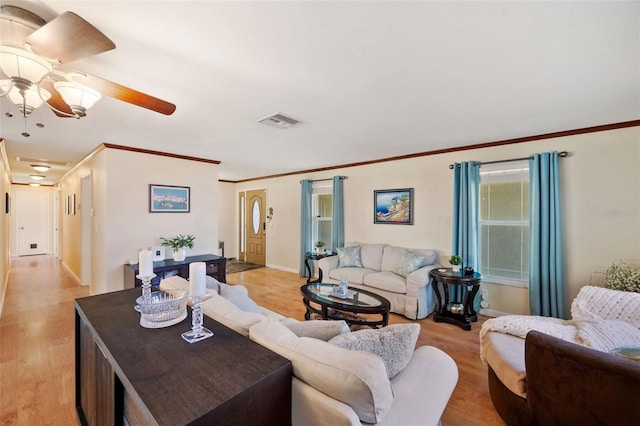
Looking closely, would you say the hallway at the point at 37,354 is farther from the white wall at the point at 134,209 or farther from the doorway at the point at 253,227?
the doorway at the point at 253,227

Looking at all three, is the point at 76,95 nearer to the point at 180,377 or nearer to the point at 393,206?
the point at 180,377

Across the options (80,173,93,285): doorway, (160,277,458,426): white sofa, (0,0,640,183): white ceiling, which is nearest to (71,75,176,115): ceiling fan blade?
(0,0,640,183): white ceiling

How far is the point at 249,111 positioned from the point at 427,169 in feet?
9.74

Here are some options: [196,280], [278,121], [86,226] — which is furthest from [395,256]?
[86,226]

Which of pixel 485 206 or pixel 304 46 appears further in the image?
pixel 485 206

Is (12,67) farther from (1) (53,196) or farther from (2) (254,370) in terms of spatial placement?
(1) (53,196)

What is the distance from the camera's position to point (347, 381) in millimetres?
980

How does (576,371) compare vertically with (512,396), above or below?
above

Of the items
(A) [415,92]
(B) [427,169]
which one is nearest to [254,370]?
(A) [415,92]

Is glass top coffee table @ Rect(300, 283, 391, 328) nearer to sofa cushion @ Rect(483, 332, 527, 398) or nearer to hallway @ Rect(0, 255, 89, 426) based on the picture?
sofa cushion @ Rect(483, 332, 527, 398)

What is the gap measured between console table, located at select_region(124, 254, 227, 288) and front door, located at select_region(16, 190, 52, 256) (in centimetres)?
788

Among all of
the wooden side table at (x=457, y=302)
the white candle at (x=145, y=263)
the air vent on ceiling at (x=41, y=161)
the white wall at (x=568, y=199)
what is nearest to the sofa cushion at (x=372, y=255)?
the white wall at (x=568, y=199)

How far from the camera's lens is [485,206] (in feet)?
12.3

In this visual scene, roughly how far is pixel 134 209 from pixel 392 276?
3.93 m
